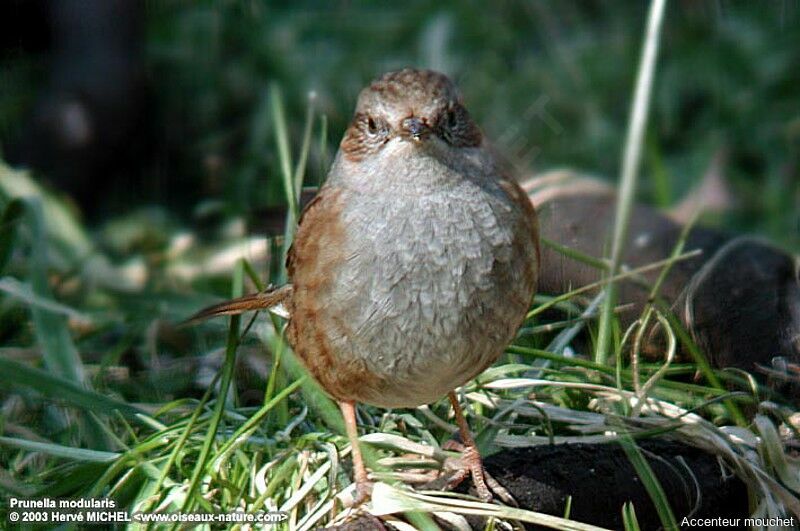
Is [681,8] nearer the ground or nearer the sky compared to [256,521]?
nearer the sky

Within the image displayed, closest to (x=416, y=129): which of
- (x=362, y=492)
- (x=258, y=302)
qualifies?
(x=258, y=302)

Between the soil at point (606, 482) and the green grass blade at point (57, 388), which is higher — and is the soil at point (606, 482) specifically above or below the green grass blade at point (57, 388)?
below

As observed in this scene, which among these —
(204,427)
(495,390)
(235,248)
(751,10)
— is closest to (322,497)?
(204,427)

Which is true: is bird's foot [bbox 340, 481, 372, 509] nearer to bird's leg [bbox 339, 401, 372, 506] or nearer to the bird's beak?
bird's leg [bbox 339, 401, 372, 506]

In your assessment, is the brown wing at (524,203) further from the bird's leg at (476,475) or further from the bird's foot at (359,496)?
the bird's foot at (359,496)

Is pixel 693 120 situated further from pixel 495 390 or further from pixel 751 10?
pixel 495 390

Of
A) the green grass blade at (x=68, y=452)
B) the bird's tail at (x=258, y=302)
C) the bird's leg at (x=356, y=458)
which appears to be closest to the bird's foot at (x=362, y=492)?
the bird's leg at (x=356, y=458)
